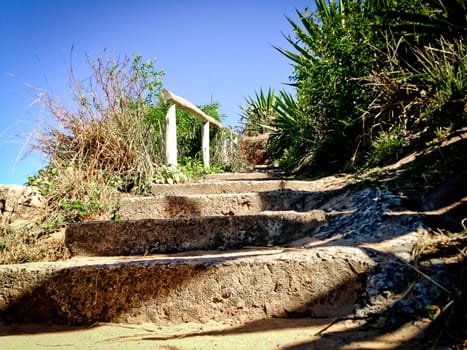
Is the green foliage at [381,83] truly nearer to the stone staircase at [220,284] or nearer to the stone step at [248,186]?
the stone step at [248,186]

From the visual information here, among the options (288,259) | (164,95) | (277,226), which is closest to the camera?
(288,259)

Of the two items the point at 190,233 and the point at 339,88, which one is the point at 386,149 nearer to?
the point at 339,88

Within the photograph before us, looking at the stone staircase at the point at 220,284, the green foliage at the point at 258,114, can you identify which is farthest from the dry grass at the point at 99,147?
the green foliage at the point at 258,114

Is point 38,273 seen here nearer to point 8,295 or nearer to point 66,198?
point 8,295

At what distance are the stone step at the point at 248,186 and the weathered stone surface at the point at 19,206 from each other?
3.25 ft

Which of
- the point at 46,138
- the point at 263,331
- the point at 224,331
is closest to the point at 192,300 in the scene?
the point at 224,331

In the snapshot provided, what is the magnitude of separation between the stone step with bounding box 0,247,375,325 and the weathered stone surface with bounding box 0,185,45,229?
5.73 ft

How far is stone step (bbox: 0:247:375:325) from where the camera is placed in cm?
120

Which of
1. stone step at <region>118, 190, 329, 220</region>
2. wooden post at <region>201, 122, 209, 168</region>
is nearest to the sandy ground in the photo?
stone step at <region>118, 190, 329, 220</region>

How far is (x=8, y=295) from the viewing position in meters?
1.39

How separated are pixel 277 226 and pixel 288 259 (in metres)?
0.72

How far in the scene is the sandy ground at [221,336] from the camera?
3.05ft

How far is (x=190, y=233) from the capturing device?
1958 mm

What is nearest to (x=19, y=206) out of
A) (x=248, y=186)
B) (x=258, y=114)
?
(x=248, y=186)
